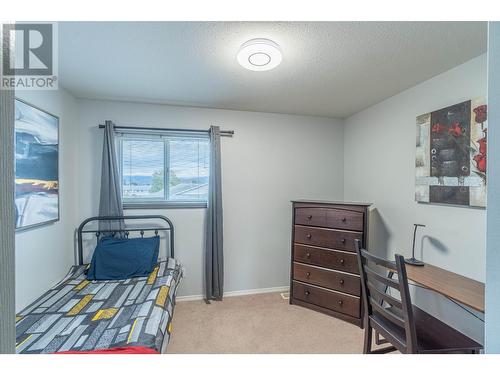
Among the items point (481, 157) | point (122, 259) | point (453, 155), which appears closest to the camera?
point (481, 157)

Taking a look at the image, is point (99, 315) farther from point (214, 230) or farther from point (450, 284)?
point (450, 284)

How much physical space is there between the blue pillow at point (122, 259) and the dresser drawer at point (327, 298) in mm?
1693

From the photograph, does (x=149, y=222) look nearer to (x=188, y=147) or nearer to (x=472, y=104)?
(x=188, y=147)

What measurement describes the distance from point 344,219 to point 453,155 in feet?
3.53

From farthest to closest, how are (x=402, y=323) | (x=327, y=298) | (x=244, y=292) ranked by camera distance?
(x=244, y=292), (x=327, y=298), (x=402, y=323)

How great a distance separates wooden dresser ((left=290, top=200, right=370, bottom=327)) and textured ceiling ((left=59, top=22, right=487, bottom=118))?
1.24 m

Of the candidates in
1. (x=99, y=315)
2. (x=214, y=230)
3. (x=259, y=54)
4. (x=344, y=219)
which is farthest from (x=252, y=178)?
(x=99, y=315)

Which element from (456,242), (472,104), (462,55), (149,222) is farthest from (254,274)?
(462,55)

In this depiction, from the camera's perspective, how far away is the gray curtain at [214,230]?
283 centimetres

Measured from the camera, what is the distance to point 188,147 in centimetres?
296

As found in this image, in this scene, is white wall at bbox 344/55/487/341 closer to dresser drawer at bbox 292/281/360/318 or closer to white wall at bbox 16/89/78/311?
dresser drawer at bbox 292/281/360/318

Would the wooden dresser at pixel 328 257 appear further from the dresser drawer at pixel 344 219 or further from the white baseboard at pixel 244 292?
the white baseboard at pixel 244 292

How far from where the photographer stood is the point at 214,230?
2.83 metres
